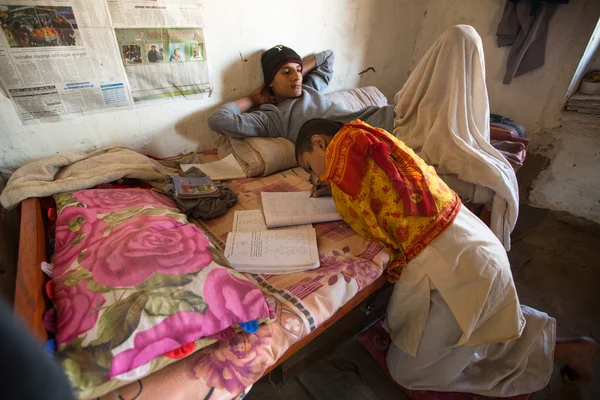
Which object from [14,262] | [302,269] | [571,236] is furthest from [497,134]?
[14,262]

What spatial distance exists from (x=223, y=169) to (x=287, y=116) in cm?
40

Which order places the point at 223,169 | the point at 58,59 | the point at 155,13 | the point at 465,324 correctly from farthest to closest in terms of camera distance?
1. the point at 223,169
2. the point at 155,13
3. the point at 58,59
4. the point at 465,324

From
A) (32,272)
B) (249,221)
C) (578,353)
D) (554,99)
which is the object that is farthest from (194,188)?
(554,99)

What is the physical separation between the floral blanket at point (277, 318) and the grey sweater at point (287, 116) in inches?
16.6

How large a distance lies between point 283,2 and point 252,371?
5.05 ft

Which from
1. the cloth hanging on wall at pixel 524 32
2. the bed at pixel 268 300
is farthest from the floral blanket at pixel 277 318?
the cloth hanging on wall at pixel 524 32

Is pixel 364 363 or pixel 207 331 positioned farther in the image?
pixel 364 363

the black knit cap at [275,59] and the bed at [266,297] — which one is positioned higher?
the black knit cap at [275,59]

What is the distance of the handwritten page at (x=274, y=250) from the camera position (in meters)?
0.80

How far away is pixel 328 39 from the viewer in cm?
169

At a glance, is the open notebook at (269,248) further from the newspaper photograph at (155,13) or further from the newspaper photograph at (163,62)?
the newspaper photograph at (155,13)

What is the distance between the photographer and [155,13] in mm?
1100

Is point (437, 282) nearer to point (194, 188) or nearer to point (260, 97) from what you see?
point (194, 188)

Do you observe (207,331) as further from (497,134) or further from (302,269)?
(497,134)
